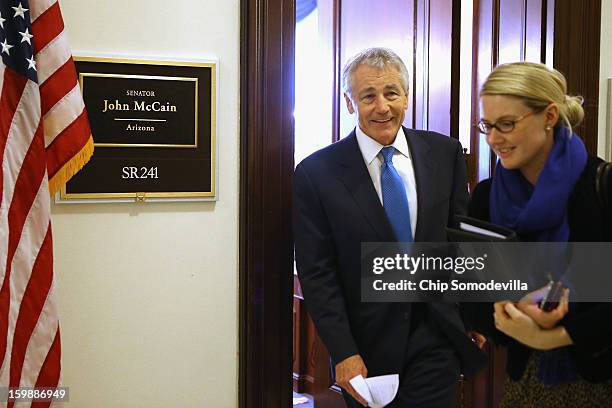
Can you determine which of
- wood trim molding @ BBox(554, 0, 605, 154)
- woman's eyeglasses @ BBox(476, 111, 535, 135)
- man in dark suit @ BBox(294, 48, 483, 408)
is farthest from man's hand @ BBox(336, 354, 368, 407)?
wood trim molding @ BBox(554, 0, 605, 154)

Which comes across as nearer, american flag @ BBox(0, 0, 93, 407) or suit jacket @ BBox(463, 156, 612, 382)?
suit jacket @ BBox(463, 156, 612, 382)

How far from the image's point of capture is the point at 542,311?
138cm

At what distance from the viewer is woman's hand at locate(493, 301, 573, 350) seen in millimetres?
1382

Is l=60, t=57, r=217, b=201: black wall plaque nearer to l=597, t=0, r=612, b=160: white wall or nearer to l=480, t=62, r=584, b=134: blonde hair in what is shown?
l=480, t=62, r=584, b=134: blonde hair

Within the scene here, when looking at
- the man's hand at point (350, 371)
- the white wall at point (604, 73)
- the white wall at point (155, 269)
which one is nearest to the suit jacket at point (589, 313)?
the man's hand at point (350, 371)

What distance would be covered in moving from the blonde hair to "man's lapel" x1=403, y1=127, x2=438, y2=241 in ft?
2.39

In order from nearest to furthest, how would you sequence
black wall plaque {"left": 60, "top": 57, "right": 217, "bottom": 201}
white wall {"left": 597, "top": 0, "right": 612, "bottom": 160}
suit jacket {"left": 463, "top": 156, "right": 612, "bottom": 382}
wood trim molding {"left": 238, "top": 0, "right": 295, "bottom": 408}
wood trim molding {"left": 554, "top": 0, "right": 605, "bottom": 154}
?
1. suit jacket {"left": 463, "top": 156, "right": 612, "bottom": 382}
2. black wall plaque {"left": 60, "top": 57, "right": 217, "bottom": 201}
3. wood trim molding {"left": 238, "top": 0, "right": 295, "bottom": 408}
4. wood trim molding {"left": 554, "top": 0, "right": 605, "bottom": 154}
5. white wall {"left": 597, "top": 0, "right": 612, "bottom": 160}

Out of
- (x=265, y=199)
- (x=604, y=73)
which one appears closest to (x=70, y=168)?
(x=265, y=199)

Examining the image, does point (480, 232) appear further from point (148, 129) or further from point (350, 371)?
point (148, 129)

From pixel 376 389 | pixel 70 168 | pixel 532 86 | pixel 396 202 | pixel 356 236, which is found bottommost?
pixel 376 389

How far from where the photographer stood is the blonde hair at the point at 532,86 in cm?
139

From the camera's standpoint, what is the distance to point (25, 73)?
207cm

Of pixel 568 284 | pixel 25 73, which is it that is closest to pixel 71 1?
pixel 25 73

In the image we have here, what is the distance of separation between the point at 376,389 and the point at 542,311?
2.67 feet
